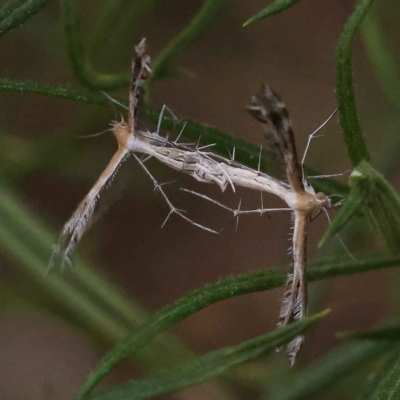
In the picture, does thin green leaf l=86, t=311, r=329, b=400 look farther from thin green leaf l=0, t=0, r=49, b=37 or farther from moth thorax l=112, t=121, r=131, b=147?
thin green leaf l=0, t=0, r=49, b=37

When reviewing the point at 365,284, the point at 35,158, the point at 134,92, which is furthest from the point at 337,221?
the point at 365,284

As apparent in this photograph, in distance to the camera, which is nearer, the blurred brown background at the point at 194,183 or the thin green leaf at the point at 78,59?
the thin green leaf at the point at 78,59

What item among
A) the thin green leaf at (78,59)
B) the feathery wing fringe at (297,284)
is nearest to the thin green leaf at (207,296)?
the feathery wing fringe at (297,284)

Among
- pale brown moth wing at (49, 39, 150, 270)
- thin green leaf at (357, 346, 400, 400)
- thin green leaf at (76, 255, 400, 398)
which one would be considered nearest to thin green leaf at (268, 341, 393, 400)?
thin green leaf at (357, 346, 400, 400)

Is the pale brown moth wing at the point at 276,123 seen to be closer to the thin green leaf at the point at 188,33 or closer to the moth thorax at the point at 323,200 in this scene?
the moth thorax at the point at 323,200

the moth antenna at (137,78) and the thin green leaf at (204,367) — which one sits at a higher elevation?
the moth antenna at (137,78)
